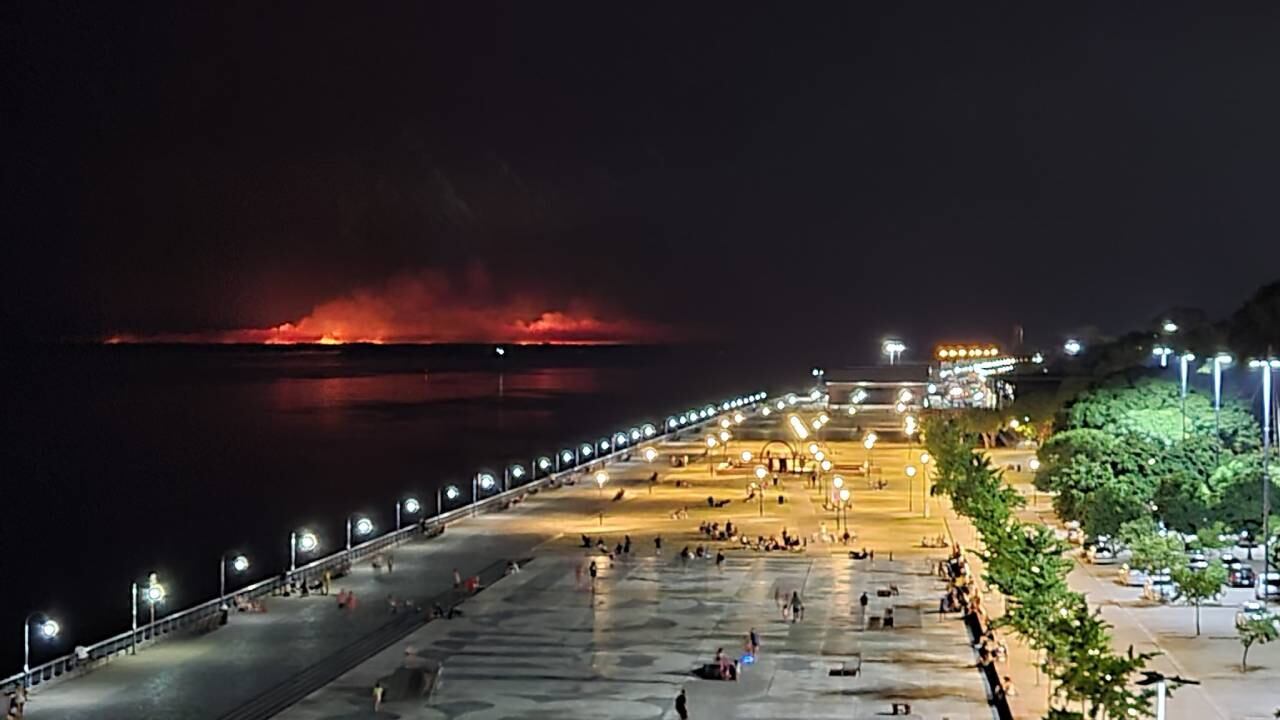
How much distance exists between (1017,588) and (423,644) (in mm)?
14447


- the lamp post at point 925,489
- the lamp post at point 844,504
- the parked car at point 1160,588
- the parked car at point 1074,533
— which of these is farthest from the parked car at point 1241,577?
the lamp post at point 925,489

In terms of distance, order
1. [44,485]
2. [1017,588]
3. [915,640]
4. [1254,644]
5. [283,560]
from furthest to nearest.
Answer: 1. [44,485]
2. [283,560]
3. [915,640]
4. [1254,644]
5. [1017,588]

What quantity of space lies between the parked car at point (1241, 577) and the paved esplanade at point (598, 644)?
817cm

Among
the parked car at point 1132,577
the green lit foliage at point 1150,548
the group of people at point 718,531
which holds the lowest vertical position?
the parked car at point 1132,577

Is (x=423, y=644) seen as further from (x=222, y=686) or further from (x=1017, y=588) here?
(x=1017, y=588)

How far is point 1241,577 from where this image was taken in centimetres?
4397

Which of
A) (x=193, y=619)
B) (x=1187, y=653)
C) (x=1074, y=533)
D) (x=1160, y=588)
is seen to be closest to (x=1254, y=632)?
(x=1187, y=653)

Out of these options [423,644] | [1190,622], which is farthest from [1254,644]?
[423,644]

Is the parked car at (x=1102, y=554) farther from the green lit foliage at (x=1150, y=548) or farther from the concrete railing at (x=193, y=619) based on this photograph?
the concrete railing at (x=193, y=619)

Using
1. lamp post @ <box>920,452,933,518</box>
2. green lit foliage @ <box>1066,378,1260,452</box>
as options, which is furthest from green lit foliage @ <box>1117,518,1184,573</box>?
lamp post @ <box>920,452,933,518</box>

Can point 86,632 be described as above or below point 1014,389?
below

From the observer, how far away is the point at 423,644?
38.5m

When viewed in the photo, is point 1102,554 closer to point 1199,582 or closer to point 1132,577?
point 1132,577

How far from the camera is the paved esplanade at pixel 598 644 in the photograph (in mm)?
32125
